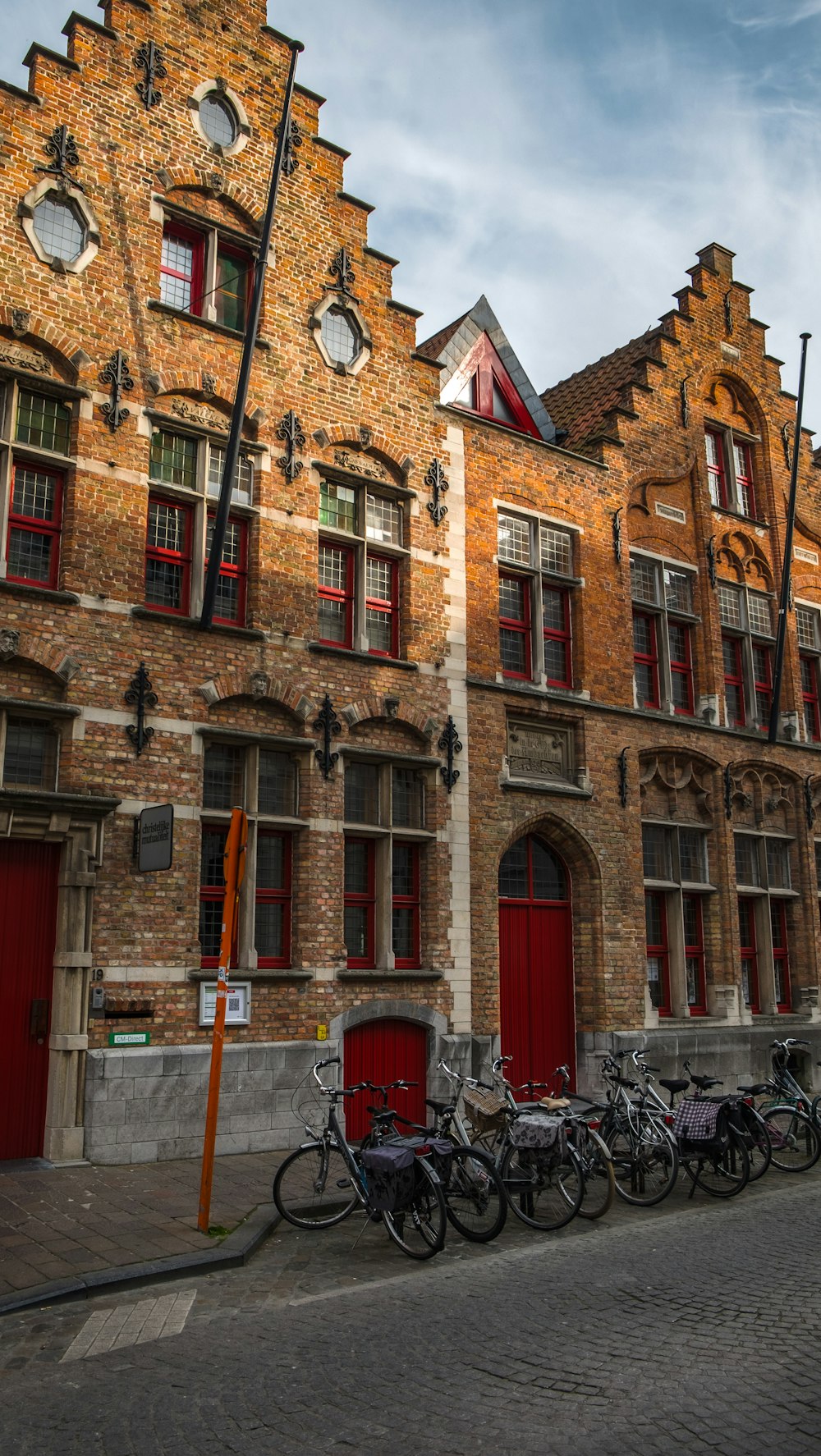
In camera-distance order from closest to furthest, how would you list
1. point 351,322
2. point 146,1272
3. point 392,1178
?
point 146,1272, point 392,1178, point 351,322

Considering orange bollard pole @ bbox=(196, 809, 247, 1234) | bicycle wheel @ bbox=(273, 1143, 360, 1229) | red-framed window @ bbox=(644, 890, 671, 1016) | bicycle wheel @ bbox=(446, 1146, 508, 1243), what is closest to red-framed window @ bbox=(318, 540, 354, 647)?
orange bollard pole @ bbox=(196, 809, 247, 1234)

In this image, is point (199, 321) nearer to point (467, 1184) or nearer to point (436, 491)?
point (436, 491)

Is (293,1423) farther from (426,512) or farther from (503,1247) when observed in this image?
(426,512)

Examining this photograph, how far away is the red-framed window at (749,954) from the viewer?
18234mm

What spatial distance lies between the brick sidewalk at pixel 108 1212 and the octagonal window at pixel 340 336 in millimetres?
9671

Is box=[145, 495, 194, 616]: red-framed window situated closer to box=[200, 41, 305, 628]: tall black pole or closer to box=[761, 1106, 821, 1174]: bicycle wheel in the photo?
box=[200, 41, 305, 628]: tall black pole

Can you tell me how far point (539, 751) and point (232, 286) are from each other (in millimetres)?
7204

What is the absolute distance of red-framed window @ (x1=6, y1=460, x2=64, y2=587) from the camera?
1141 centimetres

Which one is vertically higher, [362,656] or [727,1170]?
[362,656]

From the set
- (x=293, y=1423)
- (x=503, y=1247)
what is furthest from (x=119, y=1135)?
(x=293, y=1423)

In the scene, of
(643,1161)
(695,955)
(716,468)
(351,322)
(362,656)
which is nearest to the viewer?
(643,1161)

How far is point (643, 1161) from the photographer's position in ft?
32.7

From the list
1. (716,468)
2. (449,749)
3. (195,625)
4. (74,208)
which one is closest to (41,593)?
(195,625)

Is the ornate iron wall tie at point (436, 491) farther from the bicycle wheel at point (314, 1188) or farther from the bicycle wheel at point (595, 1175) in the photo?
the bicycle wheel at point (314, 1188)
